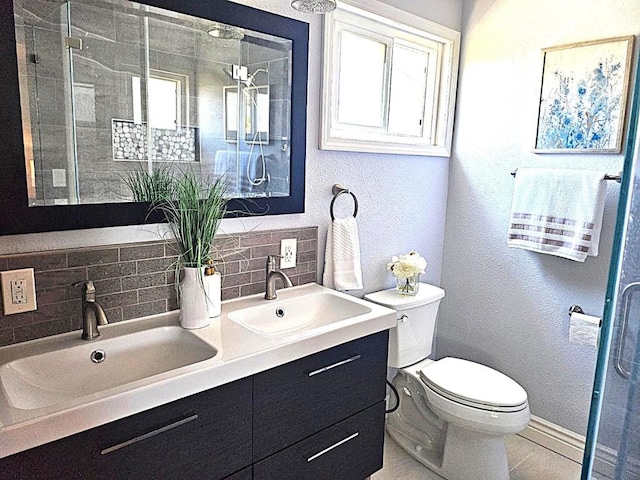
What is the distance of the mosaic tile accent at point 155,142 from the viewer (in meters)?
1.45

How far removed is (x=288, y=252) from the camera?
6.43 feet

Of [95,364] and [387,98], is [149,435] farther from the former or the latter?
[387,98]

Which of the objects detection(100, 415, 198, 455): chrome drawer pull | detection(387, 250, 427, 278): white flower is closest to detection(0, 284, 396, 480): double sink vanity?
detection(100, 415, 198, 455): chrome drawer pull

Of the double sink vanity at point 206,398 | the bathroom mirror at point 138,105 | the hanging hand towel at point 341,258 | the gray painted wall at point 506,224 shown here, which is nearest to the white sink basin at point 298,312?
the double sink vanity at point 206,398

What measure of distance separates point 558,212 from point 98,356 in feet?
6.50

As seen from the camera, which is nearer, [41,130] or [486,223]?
[41,130]

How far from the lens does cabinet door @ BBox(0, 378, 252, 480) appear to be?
102 centimetres

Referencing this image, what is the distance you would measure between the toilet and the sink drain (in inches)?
47.4

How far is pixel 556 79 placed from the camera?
2186 millimetres

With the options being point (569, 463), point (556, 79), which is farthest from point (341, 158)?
point (569, 463)

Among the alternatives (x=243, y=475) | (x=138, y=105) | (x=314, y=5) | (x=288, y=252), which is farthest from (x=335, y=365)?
(x=314, y=5)

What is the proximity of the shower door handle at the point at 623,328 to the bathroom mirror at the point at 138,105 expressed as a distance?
47.7 inches

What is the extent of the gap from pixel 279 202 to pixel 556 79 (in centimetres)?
145

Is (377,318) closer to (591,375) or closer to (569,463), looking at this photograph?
(591,375)
